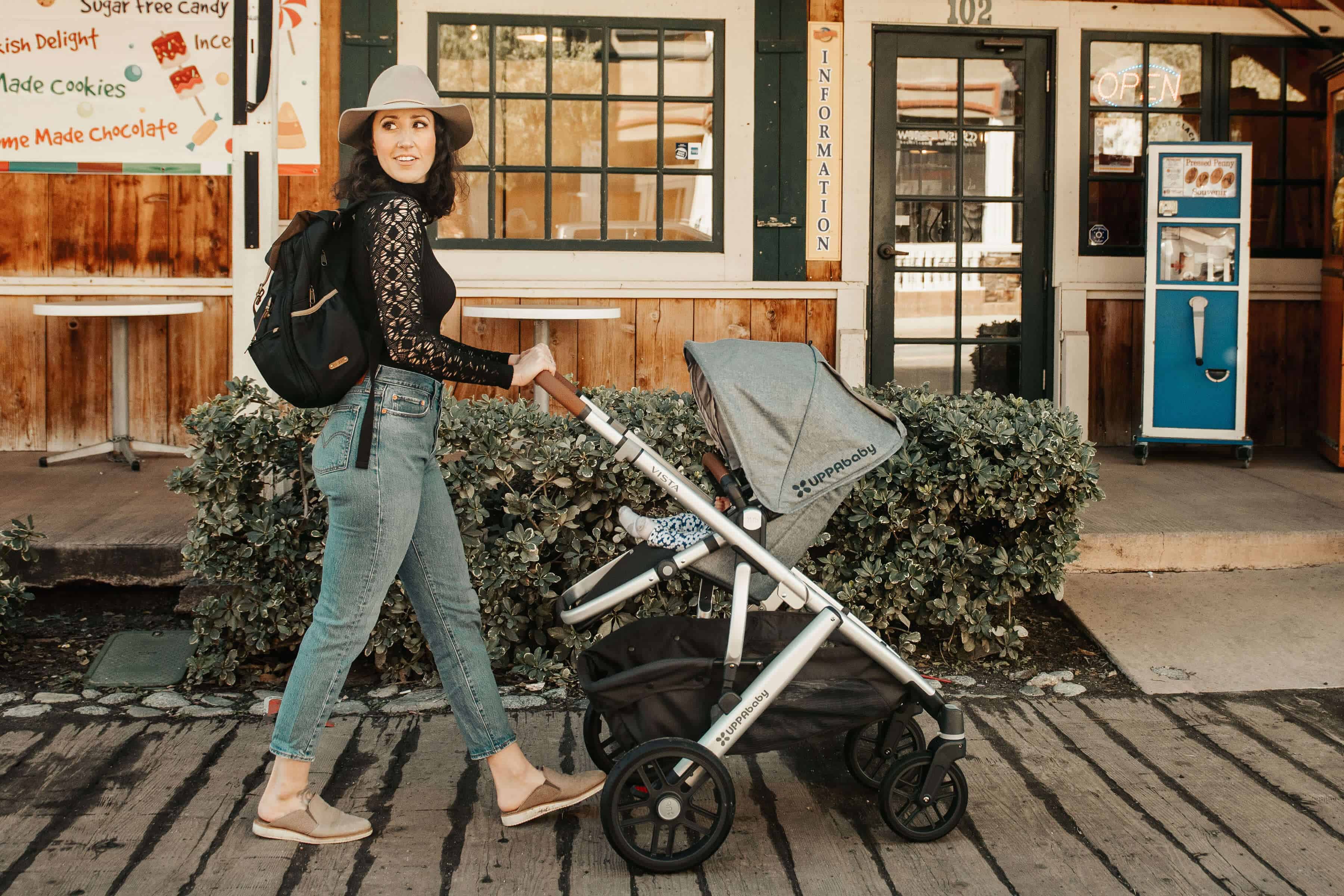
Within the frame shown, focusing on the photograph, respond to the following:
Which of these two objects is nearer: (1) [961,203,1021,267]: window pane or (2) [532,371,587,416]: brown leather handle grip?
(2) [532,371,587,416]: brown leather handle grip

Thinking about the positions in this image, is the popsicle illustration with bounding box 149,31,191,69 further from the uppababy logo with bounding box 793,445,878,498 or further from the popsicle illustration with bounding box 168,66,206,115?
the uppababy logo with bounding box 793,445,878,498

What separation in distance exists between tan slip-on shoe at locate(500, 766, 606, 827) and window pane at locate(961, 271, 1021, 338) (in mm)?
4752

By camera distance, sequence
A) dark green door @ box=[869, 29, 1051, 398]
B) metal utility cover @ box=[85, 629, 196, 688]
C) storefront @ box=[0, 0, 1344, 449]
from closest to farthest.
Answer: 1. metal utility cover @ box=[85, 629, 196, 688]
2. storefront @ box=[0, 0, 1344, 449]
3. dark green door @ box=[869, 29, 1051, 398]

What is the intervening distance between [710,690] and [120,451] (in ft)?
14.8

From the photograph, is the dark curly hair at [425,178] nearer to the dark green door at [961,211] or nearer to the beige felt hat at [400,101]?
the beige felt hat at [400,101]

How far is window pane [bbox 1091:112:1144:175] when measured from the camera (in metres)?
7.23

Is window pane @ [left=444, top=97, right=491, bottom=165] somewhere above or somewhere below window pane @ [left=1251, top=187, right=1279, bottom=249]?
above

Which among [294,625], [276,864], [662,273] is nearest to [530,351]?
[276,864]

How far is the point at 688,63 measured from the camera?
703 cm

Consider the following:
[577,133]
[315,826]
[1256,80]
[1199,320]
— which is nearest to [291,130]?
[577,133]

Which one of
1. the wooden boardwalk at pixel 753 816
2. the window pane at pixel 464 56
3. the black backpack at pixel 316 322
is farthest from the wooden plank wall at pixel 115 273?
the black backpack at pixel 316 322

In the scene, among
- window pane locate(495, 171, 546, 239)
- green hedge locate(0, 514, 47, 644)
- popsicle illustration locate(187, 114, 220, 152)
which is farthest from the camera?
window pane locate(495, 171, 546, 239)

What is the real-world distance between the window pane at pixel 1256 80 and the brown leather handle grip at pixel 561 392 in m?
5.76

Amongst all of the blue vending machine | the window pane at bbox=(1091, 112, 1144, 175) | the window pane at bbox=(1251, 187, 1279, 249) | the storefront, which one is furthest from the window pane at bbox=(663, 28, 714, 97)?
the window pane at bbox=(1251, 187, 1279, 249)
